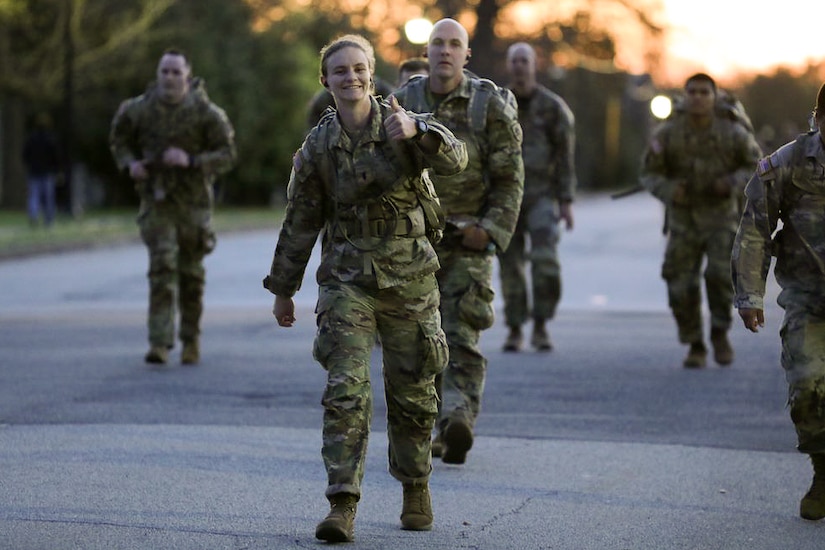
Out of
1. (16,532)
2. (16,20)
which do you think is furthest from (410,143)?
(16,20)

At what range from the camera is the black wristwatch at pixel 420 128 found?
6.36 meters

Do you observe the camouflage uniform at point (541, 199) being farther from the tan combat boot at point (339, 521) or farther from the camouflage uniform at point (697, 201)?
the tan combat boot at point (339, 521)

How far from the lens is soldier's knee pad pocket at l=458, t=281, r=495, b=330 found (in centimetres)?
845

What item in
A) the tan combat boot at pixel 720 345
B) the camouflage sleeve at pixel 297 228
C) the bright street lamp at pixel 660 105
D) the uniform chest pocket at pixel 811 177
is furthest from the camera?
the bright street lamp at pixel 660 105

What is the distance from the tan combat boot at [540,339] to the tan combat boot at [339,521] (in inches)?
281

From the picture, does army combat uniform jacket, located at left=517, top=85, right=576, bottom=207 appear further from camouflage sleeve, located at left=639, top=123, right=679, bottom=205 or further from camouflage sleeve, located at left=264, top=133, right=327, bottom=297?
camouflage sleeve, located at left=264, top=133, right=327, bottom=297

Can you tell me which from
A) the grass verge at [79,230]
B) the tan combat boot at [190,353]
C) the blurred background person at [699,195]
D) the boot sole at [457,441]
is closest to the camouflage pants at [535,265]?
the blurred background person at [699,195]

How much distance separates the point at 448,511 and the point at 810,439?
1.50m

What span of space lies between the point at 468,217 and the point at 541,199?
4.81 m

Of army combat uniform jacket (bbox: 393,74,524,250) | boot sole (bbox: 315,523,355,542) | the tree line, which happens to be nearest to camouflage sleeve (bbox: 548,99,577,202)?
army combat uniform jacket (bbox: 393,74,524,250)

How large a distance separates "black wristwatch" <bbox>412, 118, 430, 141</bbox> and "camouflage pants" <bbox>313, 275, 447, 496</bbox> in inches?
24.3

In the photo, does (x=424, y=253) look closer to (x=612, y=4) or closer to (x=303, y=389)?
(x=303, y=389)

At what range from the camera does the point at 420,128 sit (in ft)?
20.9

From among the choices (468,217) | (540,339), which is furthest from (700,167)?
(468,217)
